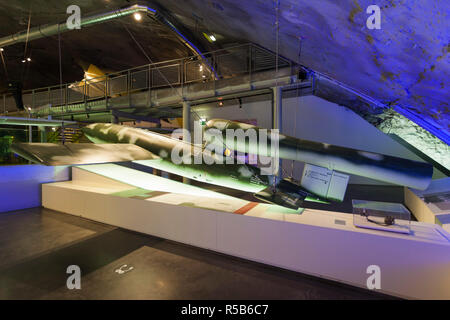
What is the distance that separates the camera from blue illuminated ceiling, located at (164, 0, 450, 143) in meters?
1.78

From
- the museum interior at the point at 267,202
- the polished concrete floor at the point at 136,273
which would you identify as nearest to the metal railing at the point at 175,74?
the museum interior at the point at 267,202

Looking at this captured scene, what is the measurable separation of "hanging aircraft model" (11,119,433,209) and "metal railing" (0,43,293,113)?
4.05 metres

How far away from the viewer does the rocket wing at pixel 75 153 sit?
3346 mm

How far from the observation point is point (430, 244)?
2.27 metres

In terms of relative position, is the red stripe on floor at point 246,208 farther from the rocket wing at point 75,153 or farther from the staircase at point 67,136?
the staircase at point 67,136

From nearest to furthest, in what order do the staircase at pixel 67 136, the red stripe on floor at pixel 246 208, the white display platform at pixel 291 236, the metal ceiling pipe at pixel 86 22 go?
the white display platform at pixel 291 236 → the red stripe on floor at pixel 246 208 → the metal ceiling pipe at pixel 86 22 → the staircase at pixel 67 136

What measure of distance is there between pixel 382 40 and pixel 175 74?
28.5ft

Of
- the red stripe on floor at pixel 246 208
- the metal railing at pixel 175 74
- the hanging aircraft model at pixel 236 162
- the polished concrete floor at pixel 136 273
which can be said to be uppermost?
the metal railing at pixel 175 74

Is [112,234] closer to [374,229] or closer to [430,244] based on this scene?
[374,229]

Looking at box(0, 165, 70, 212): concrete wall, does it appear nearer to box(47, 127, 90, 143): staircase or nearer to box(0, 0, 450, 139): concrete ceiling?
box(47, 127, 90, 143): staircase

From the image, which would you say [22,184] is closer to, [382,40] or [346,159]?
[346,159]

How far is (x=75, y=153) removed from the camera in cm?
382

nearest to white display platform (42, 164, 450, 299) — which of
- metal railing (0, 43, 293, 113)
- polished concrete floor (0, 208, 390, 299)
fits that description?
polished concrete floor (0, 208, 390, 299)
